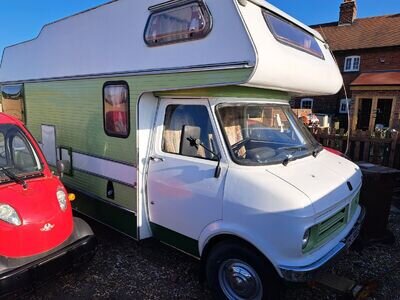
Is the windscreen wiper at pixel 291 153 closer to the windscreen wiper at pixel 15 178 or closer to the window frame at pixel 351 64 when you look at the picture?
the windscreen wiper at pixel 15 178

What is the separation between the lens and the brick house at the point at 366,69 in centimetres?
1756

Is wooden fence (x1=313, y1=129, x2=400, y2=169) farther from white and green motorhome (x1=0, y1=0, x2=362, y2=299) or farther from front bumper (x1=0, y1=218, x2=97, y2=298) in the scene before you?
front bumper (x1=0, y1=218, x2=97, y2=298)

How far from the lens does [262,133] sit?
3.52 meters

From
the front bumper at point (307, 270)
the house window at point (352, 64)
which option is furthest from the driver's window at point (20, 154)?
the house window at point (352, 64)

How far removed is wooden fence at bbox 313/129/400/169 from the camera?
664 centimetres

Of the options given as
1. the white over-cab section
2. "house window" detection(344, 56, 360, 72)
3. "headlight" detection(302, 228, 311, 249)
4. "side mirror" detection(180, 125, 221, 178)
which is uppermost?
"house window" detection(344, 56, 360, 72)

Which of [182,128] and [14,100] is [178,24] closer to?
[182,128]

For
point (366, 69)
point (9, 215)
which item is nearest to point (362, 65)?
point (366, 69)

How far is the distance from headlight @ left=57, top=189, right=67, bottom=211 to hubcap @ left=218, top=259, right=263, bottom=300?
1758 millimetres

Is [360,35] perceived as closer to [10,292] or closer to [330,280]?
[330,280]

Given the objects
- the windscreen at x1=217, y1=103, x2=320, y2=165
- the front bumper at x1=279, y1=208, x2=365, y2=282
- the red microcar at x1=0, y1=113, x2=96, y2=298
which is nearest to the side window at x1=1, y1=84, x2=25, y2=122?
the red microcar at x1=0, y1=113, x2=96, y2=298

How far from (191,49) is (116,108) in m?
1.37

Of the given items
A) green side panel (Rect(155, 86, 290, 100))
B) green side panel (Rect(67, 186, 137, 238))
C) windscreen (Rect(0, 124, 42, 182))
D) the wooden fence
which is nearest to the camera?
green side panel (Rect(155, 86, 290, 100))

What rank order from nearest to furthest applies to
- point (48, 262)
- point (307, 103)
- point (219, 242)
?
point (48, 262)
point (219, 242)
point (307, 103)
